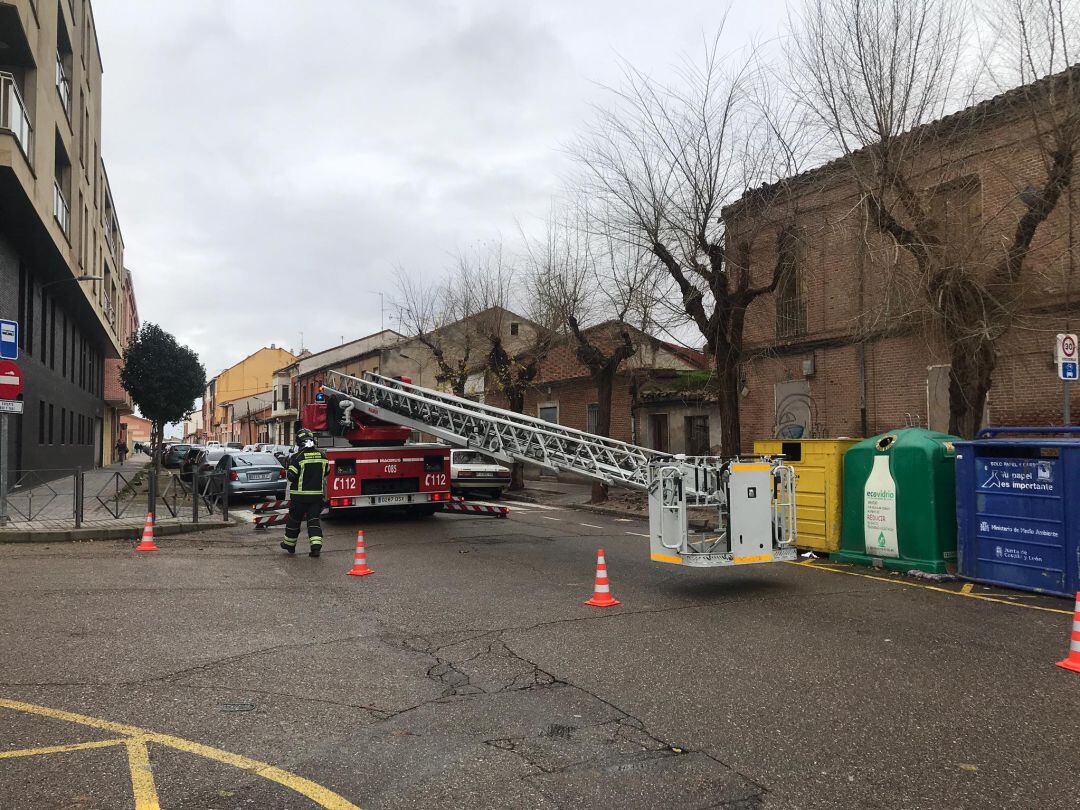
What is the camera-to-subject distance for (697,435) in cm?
2439

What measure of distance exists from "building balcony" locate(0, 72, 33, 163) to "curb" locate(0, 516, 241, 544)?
29.0ft

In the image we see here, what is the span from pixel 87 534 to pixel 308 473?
4.31 metres

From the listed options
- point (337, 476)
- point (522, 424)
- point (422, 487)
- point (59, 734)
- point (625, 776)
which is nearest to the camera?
point (625, 776)

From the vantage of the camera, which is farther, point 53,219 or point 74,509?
point 53,219

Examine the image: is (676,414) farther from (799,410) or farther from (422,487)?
(422,487)

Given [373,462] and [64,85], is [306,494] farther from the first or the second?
[64,85]

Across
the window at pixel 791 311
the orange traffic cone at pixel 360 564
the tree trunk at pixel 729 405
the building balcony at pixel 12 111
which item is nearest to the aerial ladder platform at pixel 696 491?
the orange traffic cone at pixel 360 564

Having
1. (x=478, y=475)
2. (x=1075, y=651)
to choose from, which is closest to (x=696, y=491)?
(x=1075, y=651)

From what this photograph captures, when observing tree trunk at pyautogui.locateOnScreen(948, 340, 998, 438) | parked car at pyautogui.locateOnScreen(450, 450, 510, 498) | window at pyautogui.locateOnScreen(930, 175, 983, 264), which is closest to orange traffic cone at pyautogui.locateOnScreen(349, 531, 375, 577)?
tree trunk at pyautogui.locateOnScreen(948, 340, 998, 438)

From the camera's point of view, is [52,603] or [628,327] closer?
[52,603]

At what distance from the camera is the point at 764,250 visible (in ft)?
46.8

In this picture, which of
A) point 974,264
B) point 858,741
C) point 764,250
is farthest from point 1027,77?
point 858,741

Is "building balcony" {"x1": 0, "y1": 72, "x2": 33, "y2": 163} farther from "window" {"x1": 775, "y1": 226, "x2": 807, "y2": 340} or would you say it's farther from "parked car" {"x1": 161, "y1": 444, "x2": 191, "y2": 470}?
"parked car" {"x1": 161, "y1": 444, "x2": 191, "y2": 470}

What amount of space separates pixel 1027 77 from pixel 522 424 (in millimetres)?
8107
